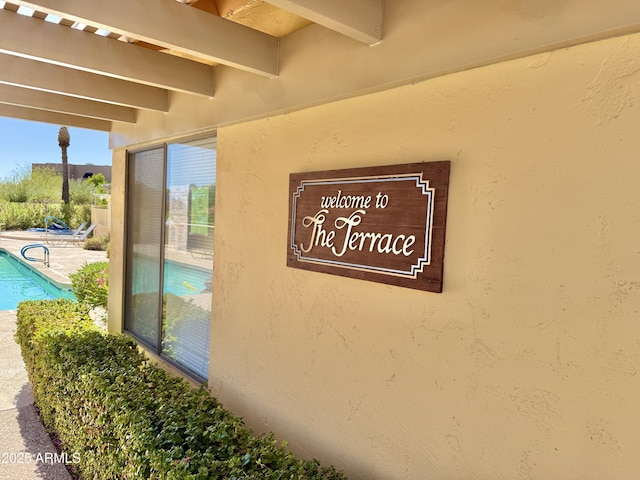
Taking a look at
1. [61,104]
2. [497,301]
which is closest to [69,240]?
[61,104]

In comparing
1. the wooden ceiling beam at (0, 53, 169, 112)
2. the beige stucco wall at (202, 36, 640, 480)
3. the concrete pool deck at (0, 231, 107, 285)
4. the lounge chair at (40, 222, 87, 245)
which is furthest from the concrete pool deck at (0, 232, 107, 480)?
the lounge chair at (40, 222, 87, 245)

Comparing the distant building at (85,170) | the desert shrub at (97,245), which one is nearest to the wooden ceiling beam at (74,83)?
the desert shrub at (97,245)

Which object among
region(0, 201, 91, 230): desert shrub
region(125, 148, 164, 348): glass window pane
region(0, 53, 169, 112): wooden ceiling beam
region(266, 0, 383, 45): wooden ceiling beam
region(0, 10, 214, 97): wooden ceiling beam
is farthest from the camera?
region(0, 201, 91, 230): desert shrub

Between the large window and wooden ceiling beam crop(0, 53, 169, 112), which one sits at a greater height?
wooden ceiling beam crop(0, 53, 169, 112)

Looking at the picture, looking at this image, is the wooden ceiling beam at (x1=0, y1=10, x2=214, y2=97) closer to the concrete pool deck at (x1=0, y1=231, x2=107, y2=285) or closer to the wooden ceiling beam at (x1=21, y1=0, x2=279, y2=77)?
the wooden ceiling beam at (x1=21, y1=0, x2=279, y2=77)

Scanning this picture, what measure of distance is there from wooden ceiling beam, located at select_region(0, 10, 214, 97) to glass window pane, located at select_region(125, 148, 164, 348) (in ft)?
4.30

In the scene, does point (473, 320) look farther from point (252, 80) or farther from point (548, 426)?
point (252, 80)

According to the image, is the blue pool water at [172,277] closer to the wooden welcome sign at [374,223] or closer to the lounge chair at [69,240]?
the wooden welcome sign at [374,223]

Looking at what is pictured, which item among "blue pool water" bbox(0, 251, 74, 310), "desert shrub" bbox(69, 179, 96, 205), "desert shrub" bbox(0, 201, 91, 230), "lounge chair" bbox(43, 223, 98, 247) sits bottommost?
"blue pool water" bbox(0, 251, 74, 310)

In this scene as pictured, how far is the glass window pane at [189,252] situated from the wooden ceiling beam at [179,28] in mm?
1172

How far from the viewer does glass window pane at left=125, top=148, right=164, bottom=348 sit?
14.9 ft

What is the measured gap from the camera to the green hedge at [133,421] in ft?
7.10

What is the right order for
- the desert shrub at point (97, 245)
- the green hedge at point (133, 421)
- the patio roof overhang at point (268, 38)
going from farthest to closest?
the desert shrub at point (97, 245) → the green hedge at point (133, 421) → the patio roof overhang at point (268, 38)

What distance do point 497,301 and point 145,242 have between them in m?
4.05
